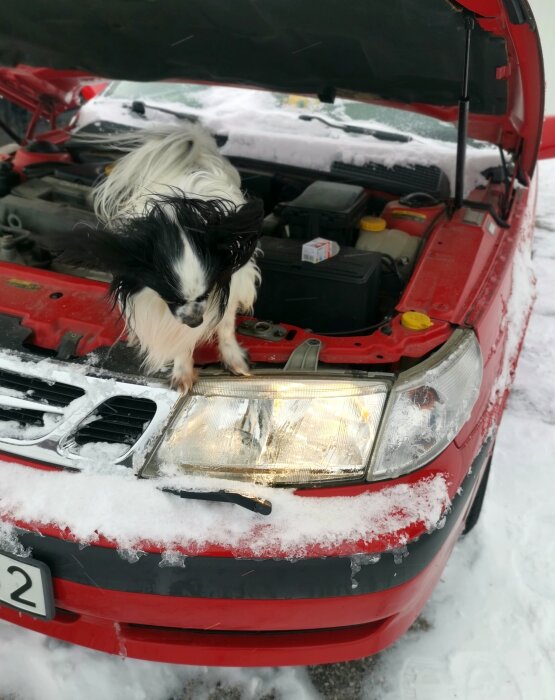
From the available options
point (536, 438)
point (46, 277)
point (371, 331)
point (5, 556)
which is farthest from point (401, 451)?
point (536, 438)

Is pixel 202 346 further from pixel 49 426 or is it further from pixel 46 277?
pixel 46 277

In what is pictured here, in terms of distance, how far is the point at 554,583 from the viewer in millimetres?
1916

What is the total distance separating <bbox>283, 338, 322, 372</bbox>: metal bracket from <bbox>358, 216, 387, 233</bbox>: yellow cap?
85 centimetres

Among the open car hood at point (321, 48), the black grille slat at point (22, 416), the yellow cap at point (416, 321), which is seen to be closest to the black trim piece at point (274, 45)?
the open car hood at point (321, 48)

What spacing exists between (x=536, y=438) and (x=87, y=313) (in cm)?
190

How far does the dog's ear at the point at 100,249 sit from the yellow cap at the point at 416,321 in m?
0.70

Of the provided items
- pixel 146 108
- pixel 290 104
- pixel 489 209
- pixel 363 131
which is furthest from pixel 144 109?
pixel 489 209

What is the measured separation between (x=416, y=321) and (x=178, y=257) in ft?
2.14

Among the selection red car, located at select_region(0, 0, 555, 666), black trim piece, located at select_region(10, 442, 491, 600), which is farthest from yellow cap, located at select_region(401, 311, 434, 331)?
black trim piece, located at select_region(10, 442, 491, 600)

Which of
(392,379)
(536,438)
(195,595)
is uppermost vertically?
(392,379)

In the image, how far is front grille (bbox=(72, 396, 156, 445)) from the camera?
140 centimetres

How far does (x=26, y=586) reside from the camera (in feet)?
4.33

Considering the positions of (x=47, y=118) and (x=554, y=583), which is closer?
(x=554, y=583)

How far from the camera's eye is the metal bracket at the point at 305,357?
145 centimetres
